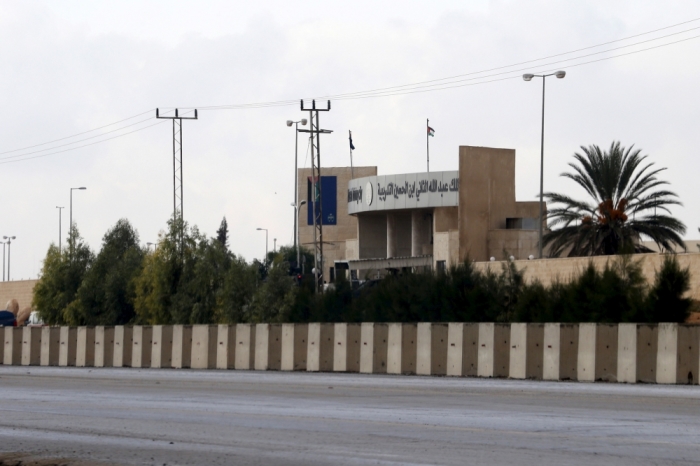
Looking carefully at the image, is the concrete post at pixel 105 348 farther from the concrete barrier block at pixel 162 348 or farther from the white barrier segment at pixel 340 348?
the white barrier segment at pixel 340 348

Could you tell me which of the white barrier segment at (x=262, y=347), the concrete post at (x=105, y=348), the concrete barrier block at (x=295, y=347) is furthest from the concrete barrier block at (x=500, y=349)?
the concrete post at (x=105, y=348)

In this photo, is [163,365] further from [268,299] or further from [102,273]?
[102,273]

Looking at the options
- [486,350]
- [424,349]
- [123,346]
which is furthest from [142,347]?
[486,350]

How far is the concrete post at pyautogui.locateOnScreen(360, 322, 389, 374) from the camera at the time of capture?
2688 centimetres

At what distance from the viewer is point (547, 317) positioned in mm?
28516

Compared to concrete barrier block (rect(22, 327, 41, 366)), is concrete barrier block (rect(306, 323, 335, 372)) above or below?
above

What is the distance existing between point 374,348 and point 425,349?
1779 mm

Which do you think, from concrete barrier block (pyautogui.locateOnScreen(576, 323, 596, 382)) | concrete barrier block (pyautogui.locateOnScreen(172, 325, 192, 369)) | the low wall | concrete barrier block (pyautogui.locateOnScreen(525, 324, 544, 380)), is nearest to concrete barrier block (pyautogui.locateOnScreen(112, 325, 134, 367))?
concrete barrier block (pyautogui.locateOnScreen(172, 325, 192, 369))

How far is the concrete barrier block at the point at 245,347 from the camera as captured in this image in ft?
101

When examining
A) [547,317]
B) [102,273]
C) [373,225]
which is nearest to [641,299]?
[547,317]

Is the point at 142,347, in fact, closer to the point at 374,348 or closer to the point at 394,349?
the point at 374,348

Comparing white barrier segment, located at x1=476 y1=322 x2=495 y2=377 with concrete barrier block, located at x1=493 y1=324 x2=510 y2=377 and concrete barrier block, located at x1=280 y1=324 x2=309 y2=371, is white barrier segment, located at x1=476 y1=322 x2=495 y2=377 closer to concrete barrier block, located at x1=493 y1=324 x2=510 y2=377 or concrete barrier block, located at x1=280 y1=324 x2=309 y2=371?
concrete barrier block, located at x1=493 y1=324 x2=510 y2=377

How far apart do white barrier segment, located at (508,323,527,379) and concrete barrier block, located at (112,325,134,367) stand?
53.2 feet

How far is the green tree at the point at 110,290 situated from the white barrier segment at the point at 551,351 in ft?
111
